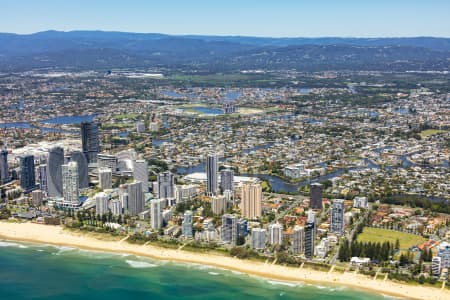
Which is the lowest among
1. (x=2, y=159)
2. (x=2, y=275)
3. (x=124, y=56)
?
(x=2, y=275)

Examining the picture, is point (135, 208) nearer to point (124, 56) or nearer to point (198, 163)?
point (198, 163)

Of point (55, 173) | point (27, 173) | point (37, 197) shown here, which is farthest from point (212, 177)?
point (27, 173)

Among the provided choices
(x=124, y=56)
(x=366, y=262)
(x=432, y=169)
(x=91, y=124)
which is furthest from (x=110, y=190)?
(x=124, y=56)

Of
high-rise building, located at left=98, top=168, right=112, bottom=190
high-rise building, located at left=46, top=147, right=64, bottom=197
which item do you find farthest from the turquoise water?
high-rise building, located at left=98, top=168, right=112, bottom=190

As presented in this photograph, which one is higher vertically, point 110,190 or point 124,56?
point 124,56

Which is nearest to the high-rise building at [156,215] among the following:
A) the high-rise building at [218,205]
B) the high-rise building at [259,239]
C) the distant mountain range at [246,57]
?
the high-rise building at [218,205]

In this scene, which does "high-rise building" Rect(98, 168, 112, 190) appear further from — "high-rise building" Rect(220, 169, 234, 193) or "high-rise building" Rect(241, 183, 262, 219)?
"high-rise building" Rect(241, 183, 262, 219)
